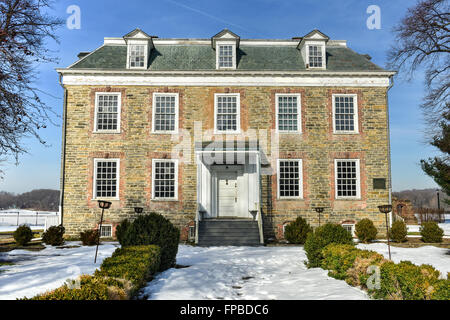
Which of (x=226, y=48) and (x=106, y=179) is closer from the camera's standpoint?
(x=106, y=179)

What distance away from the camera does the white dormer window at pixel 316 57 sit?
19391 millimetres

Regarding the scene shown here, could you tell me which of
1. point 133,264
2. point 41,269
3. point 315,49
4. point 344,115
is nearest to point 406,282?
point 133,264

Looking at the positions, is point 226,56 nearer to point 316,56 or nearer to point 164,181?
point 316,56

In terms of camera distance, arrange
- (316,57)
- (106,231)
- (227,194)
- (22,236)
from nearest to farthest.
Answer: (22,236)
(106,231)
(227,194)
(316,57)

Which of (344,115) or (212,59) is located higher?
(212,59)

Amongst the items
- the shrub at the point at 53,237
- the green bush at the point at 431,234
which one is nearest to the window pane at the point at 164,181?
the shrub at the point at 53,237

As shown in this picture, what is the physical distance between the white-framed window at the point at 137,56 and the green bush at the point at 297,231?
11.4 metres

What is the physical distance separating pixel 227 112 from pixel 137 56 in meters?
5.84

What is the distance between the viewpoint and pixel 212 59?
1970 centimetres

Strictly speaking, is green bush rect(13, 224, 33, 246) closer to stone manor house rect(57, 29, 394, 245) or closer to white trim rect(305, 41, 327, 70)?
stone manor house rect(57, 29, 394, 245)

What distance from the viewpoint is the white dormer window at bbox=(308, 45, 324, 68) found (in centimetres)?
1939

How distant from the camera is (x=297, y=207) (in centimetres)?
1806

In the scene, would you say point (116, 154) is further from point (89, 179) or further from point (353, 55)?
point (353, 55)

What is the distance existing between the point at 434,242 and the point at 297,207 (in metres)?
6.42
